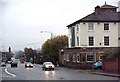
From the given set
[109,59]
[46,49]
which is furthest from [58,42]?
[109,59]

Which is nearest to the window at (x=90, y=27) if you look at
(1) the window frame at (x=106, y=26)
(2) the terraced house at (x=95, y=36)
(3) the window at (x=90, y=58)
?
(2) the terraced house at (x=95, y=36)

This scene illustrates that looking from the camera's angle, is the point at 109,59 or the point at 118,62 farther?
the point at 109,59

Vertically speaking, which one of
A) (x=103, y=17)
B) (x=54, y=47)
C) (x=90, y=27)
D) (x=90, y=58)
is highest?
(x=103, y=17)

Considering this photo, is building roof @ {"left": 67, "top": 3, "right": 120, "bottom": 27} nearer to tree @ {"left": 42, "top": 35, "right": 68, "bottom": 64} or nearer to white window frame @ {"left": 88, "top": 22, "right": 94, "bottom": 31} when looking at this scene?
white window frame @ {"left": 88, "top": 22, "right": 94, "bottom": 31}

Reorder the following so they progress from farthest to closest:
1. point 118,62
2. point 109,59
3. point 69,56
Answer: point 69,56, point 109,59, point 118,62

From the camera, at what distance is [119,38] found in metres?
70.4

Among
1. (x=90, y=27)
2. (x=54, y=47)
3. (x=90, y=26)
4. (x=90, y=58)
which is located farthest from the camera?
(x=54, y=47)

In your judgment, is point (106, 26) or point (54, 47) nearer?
point (106, 26)

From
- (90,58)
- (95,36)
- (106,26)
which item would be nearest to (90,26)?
Result: (95,36)

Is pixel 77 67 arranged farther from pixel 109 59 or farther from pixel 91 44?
pixel 109 59

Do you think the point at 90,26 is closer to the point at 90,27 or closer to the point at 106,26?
the point at 90,27

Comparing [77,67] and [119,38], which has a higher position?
[119,38]

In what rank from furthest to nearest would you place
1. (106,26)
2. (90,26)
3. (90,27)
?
1. (90,27)
2. (90,26)
3. (106,26)

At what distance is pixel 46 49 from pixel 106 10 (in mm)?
29323
